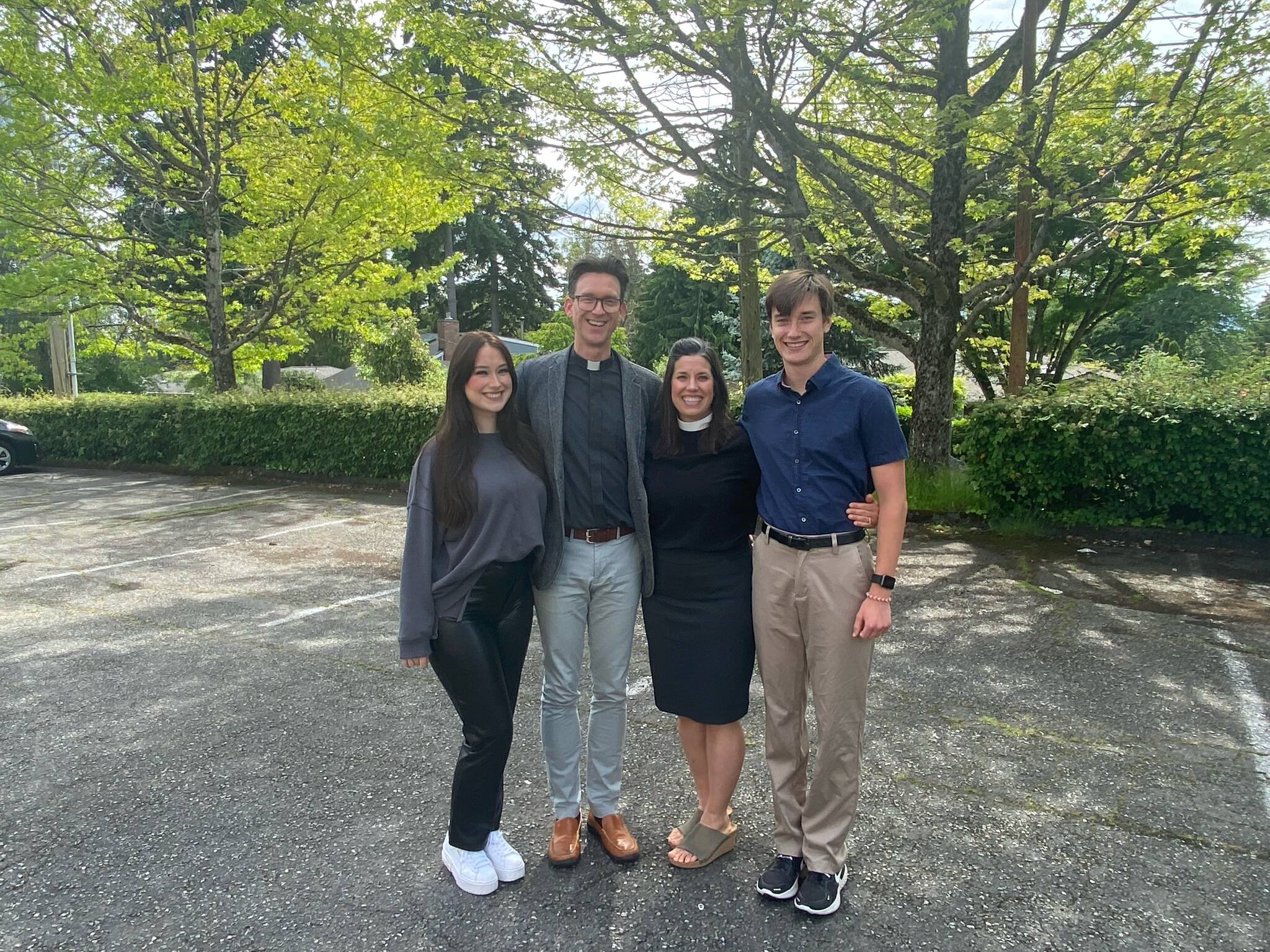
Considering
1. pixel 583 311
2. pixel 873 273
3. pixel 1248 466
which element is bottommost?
pixel 1248 466

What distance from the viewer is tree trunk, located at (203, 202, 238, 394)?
14062mm

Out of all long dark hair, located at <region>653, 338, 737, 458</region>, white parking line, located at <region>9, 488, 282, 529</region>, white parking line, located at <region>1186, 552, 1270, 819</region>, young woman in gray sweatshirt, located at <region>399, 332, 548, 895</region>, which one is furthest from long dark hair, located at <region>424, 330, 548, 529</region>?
white parking line, located at <region>9, 488, 282, 529</region>

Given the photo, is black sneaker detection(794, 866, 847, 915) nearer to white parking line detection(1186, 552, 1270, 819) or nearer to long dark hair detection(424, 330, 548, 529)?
long dark hair detection(424, 330, 548, 529)

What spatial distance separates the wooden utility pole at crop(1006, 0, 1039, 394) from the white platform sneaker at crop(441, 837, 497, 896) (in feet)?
23.7

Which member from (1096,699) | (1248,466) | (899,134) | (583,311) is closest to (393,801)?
(583,311)

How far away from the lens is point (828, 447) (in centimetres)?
243

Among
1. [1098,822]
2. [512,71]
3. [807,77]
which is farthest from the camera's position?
[807,77]

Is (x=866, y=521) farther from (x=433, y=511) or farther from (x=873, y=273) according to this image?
(x=873, y=273)

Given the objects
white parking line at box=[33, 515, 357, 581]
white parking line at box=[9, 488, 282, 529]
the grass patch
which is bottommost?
white parking line at box=[9, 488, 282, 529]

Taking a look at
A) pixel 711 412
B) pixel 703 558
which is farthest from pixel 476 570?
pixel 711 412

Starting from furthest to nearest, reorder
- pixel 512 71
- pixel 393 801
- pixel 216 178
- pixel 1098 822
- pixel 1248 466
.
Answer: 1. pixel 216 178
2. pixel 512 71
3. pixel 1248 466
4. pixel 393 801
5. pixel 1098 822

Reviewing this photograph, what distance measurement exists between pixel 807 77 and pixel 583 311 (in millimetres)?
7710

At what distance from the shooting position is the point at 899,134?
9.16m

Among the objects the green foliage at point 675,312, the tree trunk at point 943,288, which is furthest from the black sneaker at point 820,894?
the green foliage at point 675,312
